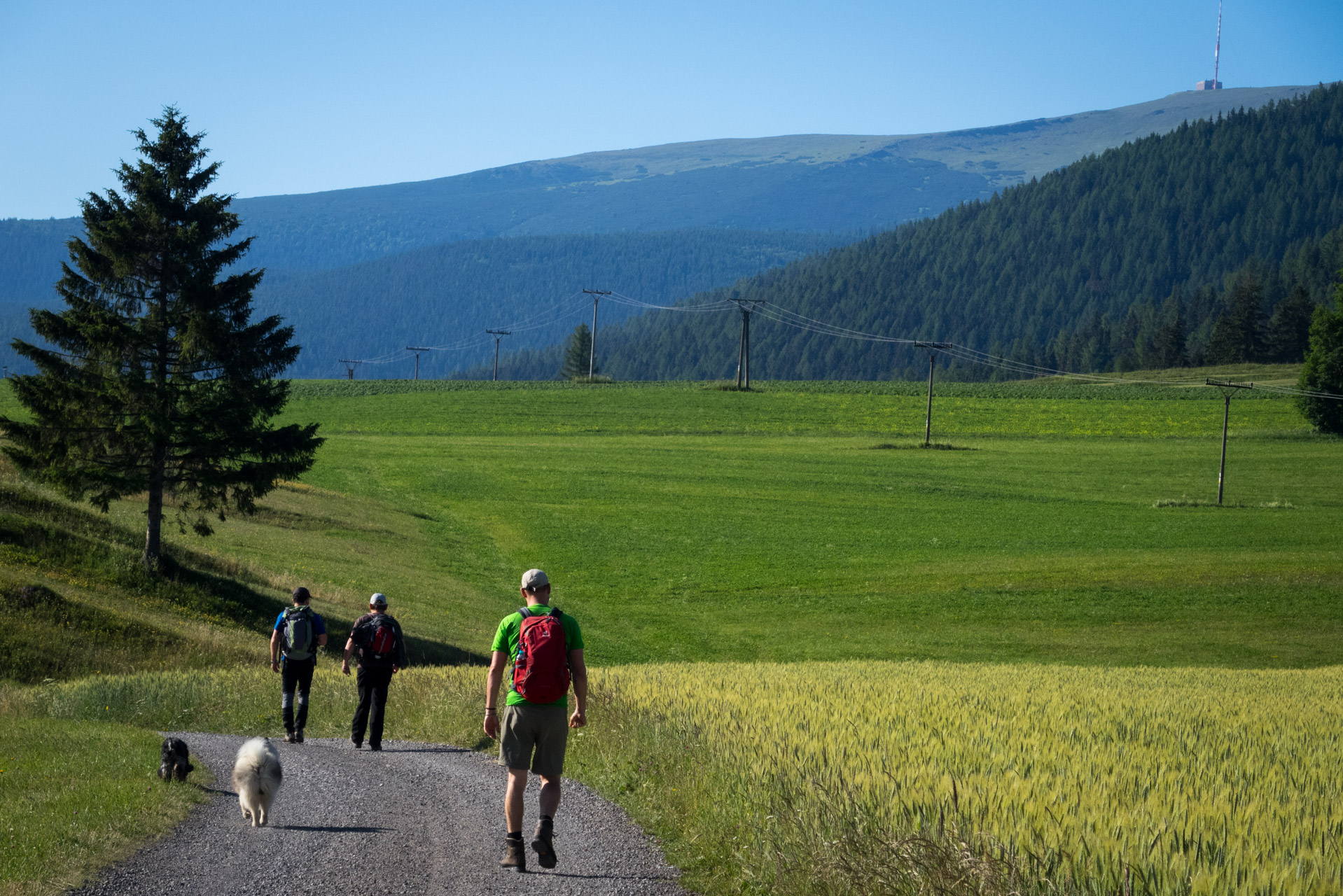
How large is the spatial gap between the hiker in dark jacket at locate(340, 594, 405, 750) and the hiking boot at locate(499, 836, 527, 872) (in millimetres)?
5868

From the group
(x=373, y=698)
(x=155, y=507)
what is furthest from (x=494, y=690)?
(x=155, y=507)

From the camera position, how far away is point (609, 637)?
33719 mm

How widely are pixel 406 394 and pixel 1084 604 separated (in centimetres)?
9573

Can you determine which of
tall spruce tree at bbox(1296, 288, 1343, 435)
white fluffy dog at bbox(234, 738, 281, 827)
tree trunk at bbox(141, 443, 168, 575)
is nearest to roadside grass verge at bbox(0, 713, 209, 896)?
white fluffy dog at bbox(234, 738, 281, 827)

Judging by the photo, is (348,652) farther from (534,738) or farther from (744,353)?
(744,353)

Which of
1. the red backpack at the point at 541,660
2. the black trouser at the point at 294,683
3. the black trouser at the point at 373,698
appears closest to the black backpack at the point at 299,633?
the black trouser at the point at 294,683

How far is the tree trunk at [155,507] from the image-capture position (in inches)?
1160

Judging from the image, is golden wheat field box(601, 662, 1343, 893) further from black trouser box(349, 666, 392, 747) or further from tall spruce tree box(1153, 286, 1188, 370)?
tall spruce tree box(1153, 286, 1188, 370)

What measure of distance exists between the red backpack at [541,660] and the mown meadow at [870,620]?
162 cm

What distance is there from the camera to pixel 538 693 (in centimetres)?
848

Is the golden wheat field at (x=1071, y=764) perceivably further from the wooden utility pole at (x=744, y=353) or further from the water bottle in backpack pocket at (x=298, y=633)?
the wooden utility pole at (x=744, y=353)

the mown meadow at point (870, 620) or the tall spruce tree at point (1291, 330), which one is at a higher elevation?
the tall spruce tree at point (1291, 330)

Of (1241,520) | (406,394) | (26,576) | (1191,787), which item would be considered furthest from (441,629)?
(406,394)

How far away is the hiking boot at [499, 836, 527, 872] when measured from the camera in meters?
8.14
